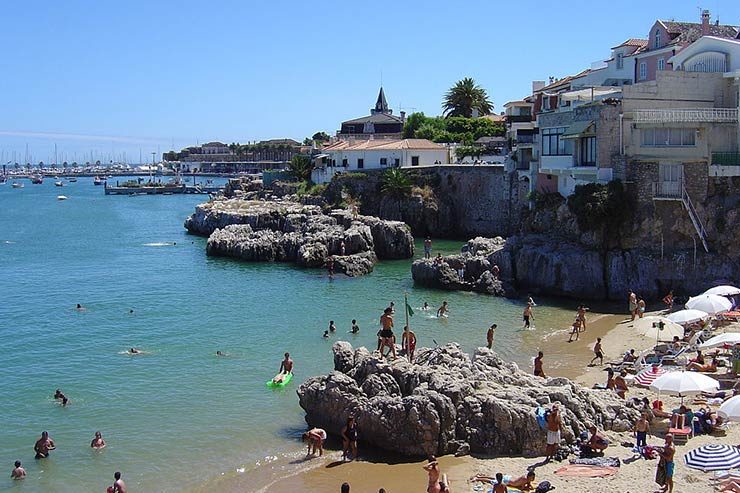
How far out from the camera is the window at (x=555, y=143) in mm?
48719

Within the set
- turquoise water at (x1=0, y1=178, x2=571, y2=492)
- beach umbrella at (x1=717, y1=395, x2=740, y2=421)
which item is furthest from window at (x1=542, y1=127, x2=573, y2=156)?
beach umbrella at (x1=717, y1=395, x2=740, y2=421)

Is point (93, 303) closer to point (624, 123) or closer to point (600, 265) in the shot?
point (600, 265)

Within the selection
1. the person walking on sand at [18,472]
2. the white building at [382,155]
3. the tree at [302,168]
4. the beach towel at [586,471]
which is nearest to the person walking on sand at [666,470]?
the beach towel at [586,471]

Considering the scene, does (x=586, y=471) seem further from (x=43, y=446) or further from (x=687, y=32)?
(x=687, y=32)

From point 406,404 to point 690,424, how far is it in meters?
8.20

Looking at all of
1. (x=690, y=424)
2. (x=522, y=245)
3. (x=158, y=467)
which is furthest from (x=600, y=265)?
(x=158, y=467)

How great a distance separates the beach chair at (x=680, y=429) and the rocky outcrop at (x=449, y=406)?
1325 mm

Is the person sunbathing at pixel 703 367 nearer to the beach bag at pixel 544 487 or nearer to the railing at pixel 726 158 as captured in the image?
the beach bag at pixel 544 487

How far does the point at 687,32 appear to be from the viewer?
5412 cm

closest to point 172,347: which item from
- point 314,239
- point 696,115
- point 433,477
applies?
A: point 433,477

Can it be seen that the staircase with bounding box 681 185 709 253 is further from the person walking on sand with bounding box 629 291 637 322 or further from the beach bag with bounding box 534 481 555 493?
the beach bag with bounding box 534 481 555 493

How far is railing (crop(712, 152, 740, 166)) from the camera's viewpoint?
40594 mm

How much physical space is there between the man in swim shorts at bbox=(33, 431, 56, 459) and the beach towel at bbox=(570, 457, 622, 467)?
15.4 m

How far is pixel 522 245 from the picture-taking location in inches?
1874
